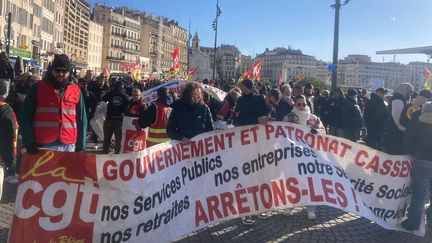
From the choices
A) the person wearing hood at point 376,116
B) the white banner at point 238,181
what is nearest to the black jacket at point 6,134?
the white banner at point 238,181

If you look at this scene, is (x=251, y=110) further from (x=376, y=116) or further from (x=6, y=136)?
(x=376, y=116)

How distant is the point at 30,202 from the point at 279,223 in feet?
11.4

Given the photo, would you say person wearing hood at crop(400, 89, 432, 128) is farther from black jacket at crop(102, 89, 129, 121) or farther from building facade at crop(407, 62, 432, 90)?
building facade at crop(407, 62, 432, 90)

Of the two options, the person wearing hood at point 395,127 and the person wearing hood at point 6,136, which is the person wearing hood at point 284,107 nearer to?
the person wearing hood at point 395,127

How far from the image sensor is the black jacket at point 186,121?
6469 mm

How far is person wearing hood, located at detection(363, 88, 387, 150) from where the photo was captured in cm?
1029

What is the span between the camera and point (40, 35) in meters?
59.9

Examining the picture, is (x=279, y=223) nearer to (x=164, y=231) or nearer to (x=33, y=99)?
(x=164, y=231)

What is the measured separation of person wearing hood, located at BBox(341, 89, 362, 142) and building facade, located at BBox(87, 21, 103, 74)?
9806 cm

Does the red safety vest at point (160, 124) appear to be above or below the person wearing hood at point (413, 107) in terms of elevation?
below

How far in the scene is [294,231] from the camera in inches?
252

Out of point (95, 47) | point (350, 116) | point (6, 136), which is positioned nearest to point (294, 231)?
point (6, 136)

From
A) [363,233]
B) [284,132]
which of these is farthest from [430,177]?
[284,132]

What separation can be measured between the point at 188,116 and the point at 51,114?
1895mm
